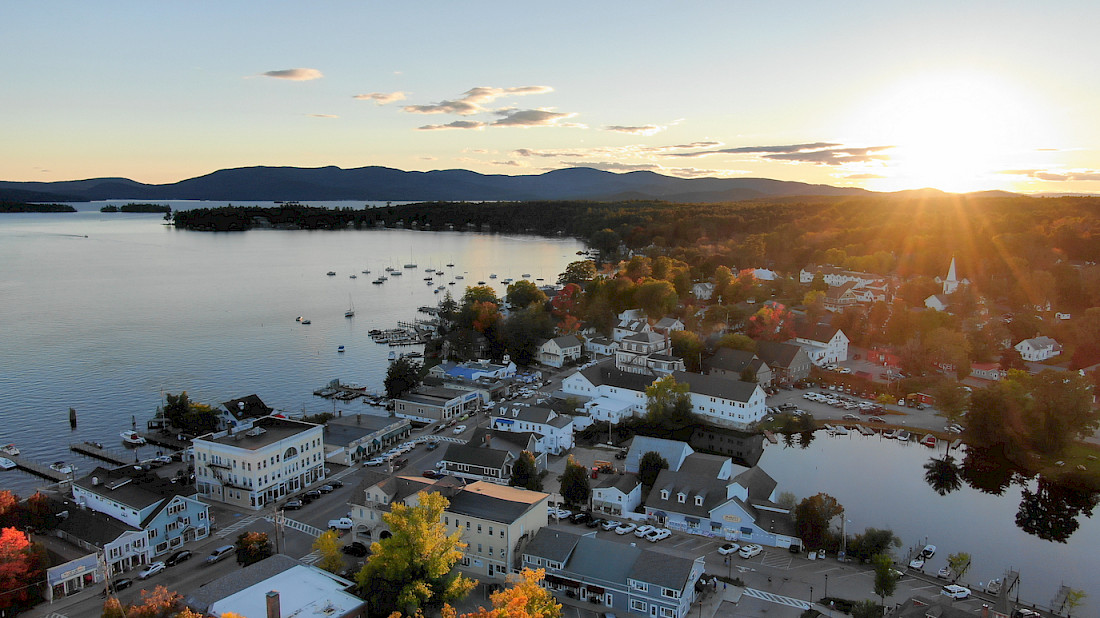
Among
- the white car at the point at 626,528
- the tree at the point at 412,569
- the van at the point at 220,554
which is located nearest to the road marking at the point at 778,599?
the white car at the point at 626,528

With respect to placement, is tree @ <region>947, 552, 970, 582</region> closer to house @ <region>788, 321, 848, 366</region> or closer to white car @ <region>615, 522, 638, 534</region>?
white car @ <region>615, 522, 638, 534</region>

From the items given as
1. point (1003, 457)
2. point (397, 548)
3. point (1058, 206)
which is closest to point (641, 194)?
point (1058, 206)

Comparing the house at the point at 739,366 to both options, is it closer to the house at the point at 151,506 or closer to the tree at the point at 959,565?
the tree at the point at 959,565

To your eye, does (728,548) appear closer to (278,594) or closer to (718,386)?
(278,594)

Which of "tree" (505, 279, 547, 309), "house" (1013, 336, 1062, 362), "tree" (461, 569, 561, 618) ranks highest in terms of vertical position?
"tree" (505, 279, 547, 309)

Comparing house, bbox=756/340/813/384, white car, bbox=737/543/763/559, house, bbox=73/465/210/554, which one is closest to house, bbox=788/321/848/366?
house, bbox=756/340/813/384

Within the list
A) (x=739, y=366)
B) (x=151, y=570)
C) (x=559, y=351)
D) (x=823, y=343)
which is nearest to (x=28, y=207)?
(x=559, y=351)
